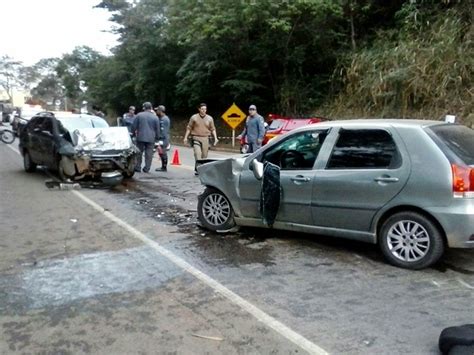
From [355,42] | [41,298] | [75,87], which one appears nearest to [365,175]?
[41,298]

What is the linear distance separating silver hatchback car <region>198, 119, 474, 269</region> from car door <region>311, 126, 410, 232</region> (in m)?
0.01

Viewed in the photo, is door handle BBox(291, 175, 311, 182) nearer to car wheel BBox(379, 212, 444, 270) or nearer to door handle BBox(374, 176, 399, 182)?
door handle BBox(374, 176, 399, 182)

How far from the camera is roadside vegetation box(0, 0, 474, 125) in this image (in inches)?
675

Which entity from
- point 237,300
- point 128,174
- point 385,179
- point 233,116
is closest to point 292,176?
point 385,179

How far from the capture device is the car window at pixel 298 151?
553 centimetres

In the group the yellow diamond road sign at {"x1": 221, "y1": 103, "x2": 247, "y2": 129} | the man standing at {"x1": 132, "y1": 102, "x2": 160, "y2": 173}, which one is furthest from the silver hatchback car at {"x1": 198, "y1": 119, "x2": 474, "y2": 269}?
the yellow diamond road sign at {"x1": 221, "y1": 103, "x2": 247, "y2": 129}

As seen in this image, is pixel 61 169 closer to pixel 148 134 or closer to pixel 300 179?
pixel 148 134

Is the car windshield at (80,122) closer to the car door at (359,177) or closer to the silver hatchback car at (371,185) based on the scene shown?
the silver hatchback car at (371,185)

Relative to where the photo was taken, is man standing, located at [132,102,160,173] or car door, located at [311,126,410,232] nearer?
car door, located at [311,126,410,232]

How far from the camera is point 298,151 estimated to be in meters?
5.73

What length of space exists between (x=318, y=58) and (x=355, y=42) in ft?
6.94

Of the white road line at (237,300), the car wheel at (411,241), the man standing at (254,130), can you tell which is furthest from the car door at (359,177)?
the man standing at (254,130)

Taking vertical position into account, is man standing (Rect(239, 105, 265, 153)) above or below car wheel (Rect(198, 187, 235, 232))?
above

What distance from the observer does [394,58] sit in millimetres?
18594
